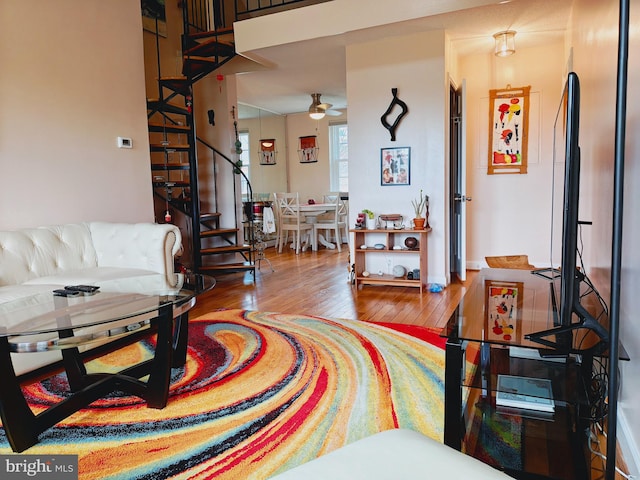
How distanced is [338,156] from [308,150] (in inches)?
25.1

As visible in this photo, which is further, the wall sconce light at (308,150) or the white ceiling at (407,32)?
the wall sconce light at (308,150)

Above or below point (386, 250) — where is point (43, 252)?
above

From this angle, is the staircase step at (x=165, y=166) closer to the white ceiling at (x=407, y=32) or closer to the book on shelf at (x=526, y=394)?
the white ceiling at (x=407, y=32)

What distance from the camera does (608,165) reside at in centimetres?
214

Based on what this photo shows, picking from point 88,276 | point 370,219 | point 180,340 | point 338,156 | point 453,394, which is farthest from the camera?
point 338,156

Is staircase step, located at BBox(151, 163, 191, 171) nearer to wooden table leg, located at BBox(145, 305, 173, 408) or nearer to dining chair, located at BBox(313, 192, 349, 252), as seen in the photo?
dining chair, located at BBox(313, 192, 349, 252)

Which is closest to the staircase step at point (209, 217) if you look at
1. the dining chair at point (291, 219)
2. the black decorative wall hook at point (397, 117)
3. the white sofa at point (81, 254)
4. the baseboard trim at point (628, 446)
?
the dining chair at point (291, 219)

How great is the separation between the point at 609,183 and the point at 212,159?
204 inches

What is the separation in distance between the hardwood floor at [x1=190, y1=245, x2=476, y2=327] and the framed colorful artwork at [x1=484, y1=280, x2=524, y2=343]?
3.47 ft

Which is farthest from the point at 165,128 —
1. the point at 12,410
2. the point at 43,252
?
the point at 12,410

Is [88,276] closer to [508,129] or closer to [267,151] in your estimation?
[508,129]

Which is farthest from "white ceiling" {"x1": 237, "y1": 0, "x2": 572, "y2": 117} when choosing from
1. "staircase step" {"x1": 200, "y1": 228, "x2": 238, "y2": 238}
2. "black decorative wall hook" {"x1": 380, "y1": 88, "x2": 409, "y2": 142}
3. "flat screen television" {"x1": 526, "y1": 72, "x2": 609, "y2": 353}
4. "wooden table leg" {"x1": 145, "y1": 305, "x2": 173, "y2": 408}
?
"wooden table leg" {"x1": 145, "y1": 305, "x2": 173, "y2": 408}

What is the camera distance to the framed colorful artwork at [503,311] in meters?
1.58

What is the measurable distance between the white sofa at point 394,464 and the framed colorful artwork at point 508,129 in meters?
4.87
